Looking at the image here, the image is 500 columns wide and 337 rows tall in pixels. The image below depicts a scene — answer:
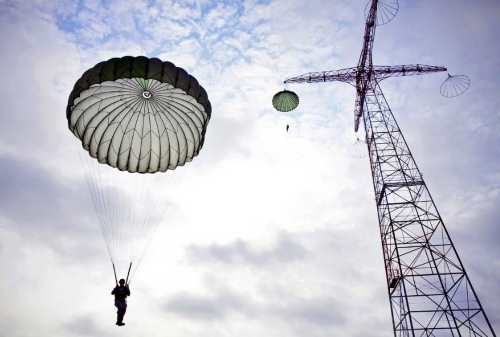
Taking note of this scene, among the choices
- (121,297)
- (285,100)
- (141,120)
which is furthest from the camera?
(285,100)

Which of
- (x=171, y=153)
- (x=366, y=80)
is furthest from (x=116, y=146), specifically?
(x=366, y=80)

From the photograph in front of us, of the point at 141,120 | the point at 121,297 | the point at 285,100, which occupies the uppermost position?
the point at 285,100

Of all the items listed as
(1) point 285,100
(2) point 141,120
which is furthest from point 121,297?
(1) point 285,100

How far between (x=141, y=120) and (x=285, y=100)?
10.2m

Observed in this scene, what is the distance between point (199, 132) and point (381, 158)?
55.0 ft

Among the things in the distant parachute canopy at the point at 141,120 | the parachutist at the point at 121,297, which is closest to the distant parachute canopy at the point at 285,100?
the distant parachute canopy at the point at 141,120

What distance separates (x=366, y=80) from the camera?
29516 millimetres

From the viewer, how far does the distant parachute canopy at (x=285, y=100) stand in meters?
21.5

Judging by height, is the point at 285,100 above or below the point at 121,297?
above

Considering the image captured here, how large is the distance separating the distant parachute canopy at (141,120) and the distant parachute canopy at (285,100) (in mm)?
7503

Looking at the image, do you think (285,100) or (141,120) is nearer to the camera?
(141,120)

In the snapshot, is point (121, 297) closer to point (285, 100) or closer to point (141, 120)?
point (141, 120)

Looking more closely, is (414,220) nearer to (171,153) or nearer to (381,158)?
(381,158)

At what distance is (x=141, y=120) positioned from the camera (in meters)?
16.4
